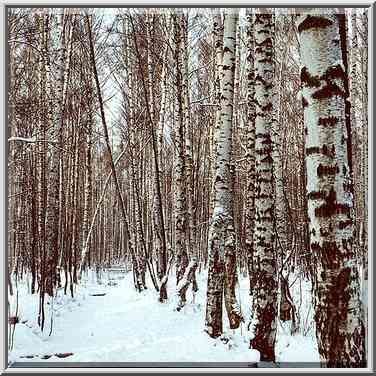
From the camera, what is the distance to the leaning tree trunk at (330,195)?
8.49 ft

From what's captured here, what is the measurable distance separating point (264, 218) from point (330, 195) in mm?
2176

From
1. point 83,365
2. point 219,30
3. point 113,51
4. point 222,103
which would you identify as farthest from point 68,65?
point 83,365

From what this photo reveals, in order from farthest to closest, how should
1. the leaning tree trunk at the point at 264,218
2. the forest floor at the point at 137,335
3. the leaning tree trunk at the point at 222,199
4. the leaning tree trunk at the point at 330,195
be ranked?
the leaning tree trunk at the point at 222,199 < the leaning tree trunk at the point at 264,218 < the forest floor at the point at 137,335 < the leaning tree trunk at the point at 330,195

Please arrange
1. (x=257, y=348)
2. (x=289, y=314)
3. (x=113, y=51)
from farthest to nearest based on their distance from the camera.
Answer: (x=113, y=51)
(x=289, y=314)
(x=257, y=348)

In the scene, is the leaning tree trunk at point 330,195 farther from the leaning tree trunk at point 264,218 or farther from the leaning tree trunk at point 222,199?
the leaning tree trunk at point 222,199

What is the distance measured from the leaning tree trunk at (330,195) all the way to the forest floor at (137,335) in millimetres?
1496

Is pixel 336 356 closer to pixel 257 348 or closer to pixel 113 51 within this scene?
pixel 257 348

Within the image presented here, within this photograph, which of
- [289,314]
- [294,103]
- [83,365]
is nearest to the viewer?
[83,365]

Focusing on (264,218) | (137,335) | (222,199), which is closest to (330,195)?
(264,218)

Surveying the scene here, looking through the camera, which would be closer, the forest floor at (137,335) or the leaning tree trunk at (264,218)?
the forest floor at (137,335)

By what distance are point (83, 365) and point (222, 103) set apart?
10.8 ft

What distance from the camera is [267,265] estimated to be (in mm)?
4672

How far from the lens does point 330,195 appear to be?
262cm

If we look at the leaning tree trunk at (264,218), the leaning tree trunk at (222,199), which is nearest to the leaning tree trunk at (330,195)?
the leaning tree trunk at (264,218)
